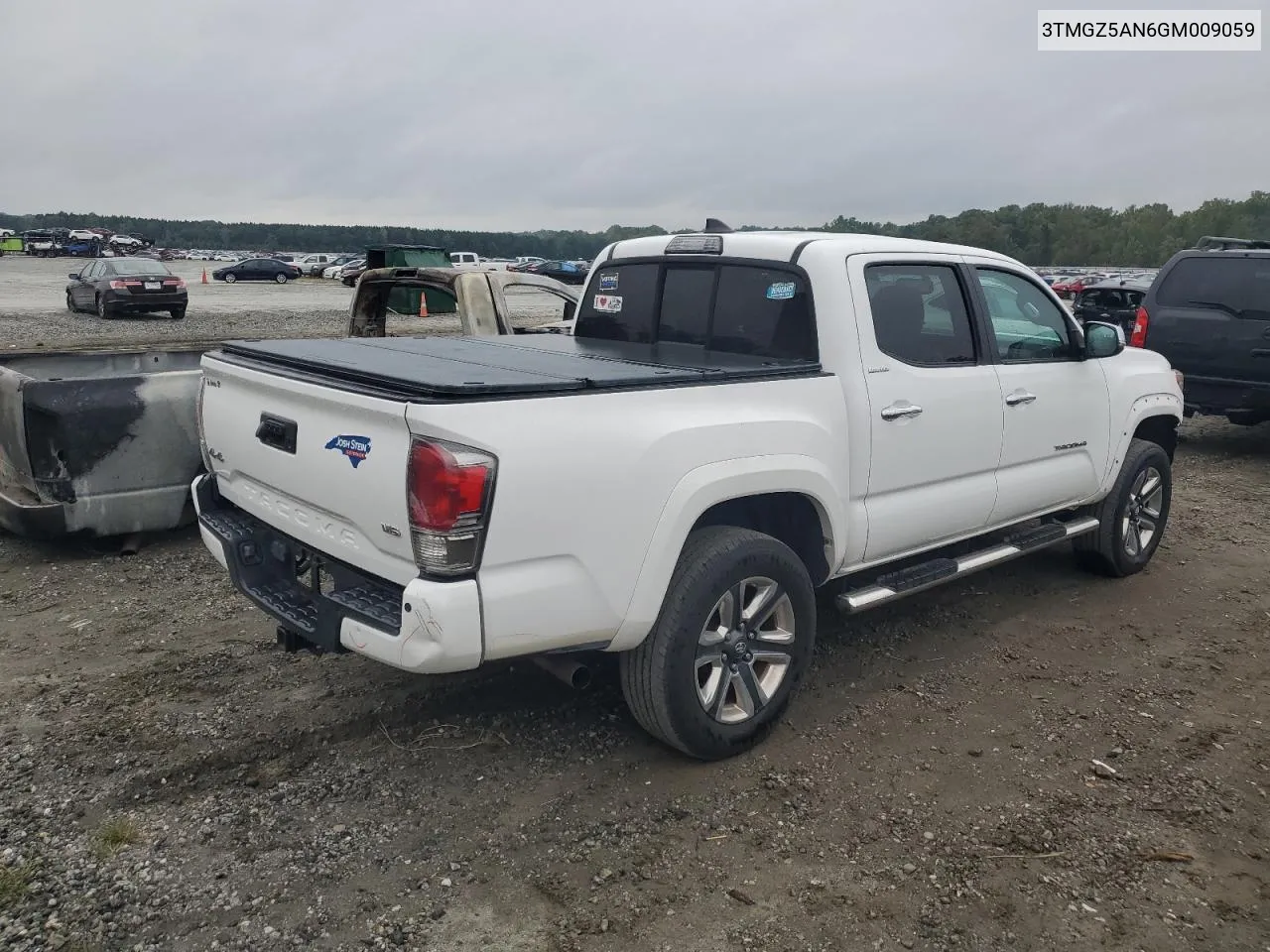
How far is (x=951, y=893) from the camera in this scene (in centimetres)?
293

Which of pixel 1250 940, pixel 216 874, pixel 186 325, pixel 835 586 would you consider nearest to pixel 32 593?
pixel 216 874

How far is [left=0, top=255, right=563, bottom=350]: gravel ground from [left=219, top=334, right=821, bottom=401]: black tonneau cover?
13.6 meters

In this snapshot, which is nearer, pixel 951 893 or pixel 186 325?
pixel 951 893

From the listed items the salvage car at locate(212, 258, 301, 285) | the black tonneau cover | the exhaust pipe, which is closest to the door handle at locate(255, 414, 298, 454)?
the black tonneau cover

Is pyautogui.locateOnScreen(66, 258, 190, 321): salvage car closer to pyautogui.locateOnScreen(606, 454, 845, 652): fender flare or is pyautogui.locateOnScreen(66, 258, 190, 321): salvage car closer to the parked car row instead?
the parked car row

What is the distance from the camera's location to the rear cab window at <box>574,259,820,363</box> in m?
4.04

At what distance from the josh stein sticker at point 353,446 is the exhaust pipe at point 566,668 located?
0.88 metres

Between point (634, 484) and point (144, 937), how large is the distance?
189cm

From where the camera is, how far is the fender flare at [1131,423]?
18.0 ft

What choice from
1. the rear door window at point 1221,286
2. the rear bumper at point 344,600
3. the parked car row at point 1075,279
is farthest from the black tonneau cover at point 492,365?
the parked car row at point 1075,279

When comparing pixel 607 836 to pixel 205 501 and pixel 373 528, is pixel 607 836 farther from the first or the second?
pixel 205 501

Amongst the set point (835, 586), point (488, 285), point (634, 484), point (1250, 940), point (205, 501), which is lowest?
point (1250, 940)

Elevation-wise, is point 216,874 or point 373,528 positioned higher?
point 373,528

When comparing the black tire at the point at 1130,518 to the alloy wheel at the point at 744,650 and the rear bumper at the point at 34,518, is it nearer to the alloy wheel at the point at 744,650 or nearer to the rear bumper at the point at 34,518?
the alloy wheel at the point at 744,650
